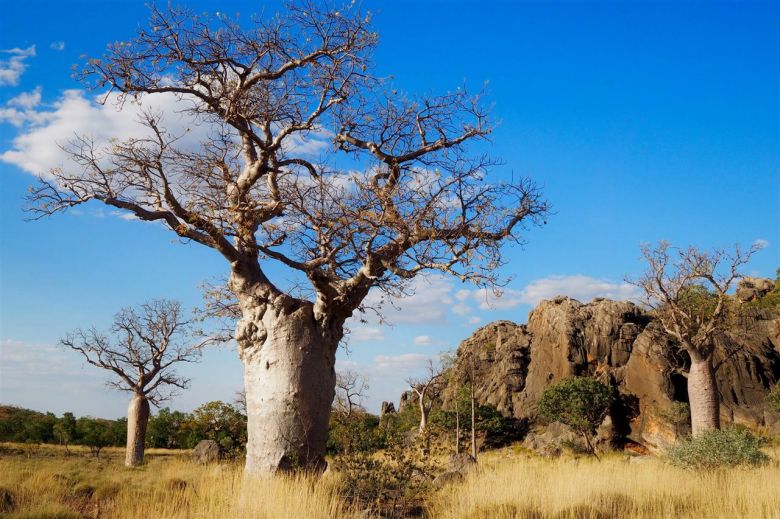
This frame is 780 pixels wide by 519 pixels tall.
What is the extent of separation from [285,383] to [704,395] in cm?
1480

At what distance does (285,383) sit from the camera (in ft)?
28.5

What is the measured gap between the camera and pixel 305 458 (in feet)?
28.3

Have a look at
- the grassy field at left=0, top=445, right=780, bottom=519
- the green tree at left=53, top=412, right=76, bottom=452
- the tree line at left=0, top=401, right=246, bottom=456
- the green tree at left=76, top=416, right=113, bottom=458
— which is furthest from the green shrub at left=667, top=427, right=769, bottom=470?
the green tree at left=53, top=412, right=76, bottom=452

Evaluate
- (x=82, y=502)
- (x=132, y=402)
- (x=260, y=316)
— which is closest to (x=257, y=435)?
(x=260, y=316)

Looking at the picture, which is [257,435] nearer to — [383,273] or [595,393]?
[383,273]

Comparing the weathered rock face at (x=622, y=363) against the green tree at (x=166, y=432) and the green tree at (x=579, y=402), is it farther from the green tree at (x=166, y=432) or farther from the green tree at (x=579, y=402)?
the green tree at (x=166, y=432)

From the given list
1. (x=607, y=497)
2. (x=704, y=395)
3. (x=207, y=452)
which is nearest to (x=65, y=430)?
(x=207, y=452)

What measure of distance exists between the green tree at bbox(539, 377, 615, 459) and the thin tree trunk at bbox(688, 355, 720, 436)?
25.3ft

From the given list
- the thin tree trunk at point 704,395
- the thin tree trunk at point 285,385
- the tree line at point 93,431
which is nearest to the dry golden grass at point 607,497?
the thin tree trunk at point 285,385

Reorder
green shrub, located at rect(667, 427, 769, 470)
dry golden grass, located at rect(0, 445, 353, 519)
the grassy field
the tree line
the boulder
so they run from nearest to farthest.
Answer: dry golden grass, located at rect(0, 445, 353, 519)
the grassy field
green shrub, located at rect(667, 427, 769, 470)
the boulder
the tree line

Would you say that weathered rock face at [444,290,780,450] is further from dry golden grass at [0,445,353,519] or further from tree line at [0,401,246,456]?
dry golden grass at [0,445,353,519]

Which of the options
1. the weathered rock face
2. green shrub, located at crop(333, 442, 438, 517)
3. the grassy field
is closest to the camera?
the grassy field

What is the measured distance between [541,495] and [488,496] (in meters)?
0.69

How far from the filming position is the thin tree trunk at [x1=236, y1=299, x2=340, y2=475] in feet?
28.1
